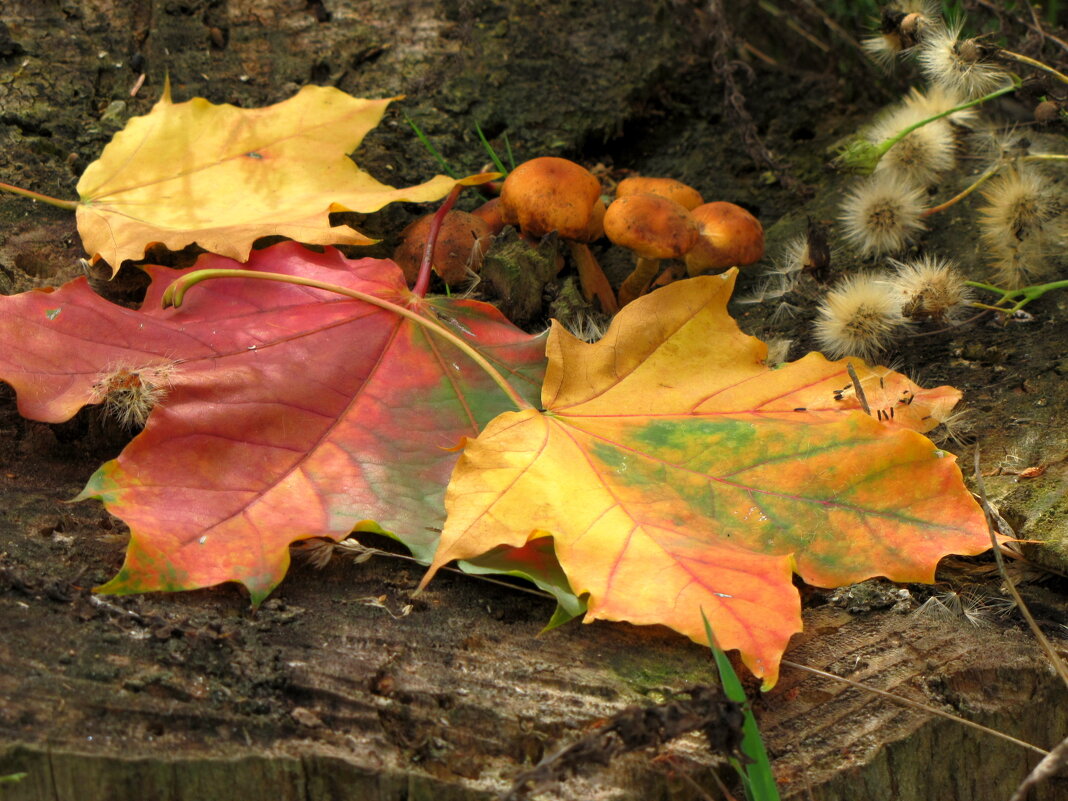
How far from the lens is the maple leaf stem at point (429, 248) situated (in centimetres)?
152

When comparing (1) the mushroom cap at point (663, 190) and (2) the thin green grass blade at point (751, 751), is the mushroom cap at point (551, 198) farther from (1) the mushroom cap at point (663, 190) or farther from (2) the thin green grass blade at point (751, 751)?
(2) the thin green grass blade at point (751, 751)

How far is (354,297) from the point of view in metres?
1.42

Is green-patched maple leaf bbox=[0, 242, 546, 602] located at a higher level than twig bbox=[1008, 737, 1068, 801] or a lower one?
higher

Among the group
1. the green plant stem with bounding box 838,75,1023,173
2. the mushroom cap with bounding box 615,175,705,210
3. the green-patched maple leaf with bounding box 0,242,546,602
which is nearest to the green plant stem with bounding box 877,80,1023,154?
the green plant stem with bounding box 838,75,1023,173

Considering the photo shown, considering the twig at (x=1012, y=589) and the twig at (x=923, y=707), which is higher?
the twig at (x=1012, y=589)

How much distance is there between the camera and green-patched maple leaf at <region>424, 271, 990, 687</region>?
107cm

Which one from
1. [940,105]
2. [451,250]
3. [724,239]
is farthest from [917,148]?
[451,250]

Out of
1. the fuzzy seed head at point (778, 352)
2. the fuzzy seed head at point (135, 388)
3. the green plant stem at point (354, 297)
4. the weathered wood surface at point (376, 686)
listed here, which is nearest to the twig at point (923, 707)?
the weathered wood surface at point (376, 686)

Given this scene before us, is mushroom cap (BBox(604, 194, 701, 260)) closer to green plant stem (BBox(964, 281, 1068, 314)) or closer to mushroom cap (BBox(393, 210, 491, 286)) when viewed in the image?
mushroom cap (BBox(393, 210, 491, 286))

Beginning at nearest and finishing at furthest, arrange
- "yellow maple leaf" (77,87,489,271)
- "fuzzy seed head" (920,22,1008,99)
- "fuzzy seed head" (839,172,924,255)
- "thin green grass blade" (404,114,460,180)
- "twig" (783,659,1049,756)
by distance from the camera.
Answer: "twig" (783,659,1049,756)
"yellow maple leaf" (77,87,489,271)
"fuzzy seed head" (920,22,1008,99)
"fuzzy seed head" (839,172,924,255)
"thin green grass blade" (404,114,460,180)

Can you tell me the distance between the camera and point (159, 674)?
100cm

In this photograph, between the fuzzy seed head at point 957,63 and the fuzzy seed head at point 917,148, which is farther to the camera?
the fuzzy seed head at point 917,148

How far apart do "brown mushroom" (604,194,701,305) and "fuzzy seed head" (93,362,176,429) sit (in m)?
0.69

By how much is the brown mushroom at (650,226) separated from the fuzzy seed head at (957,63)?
23.9 inches
